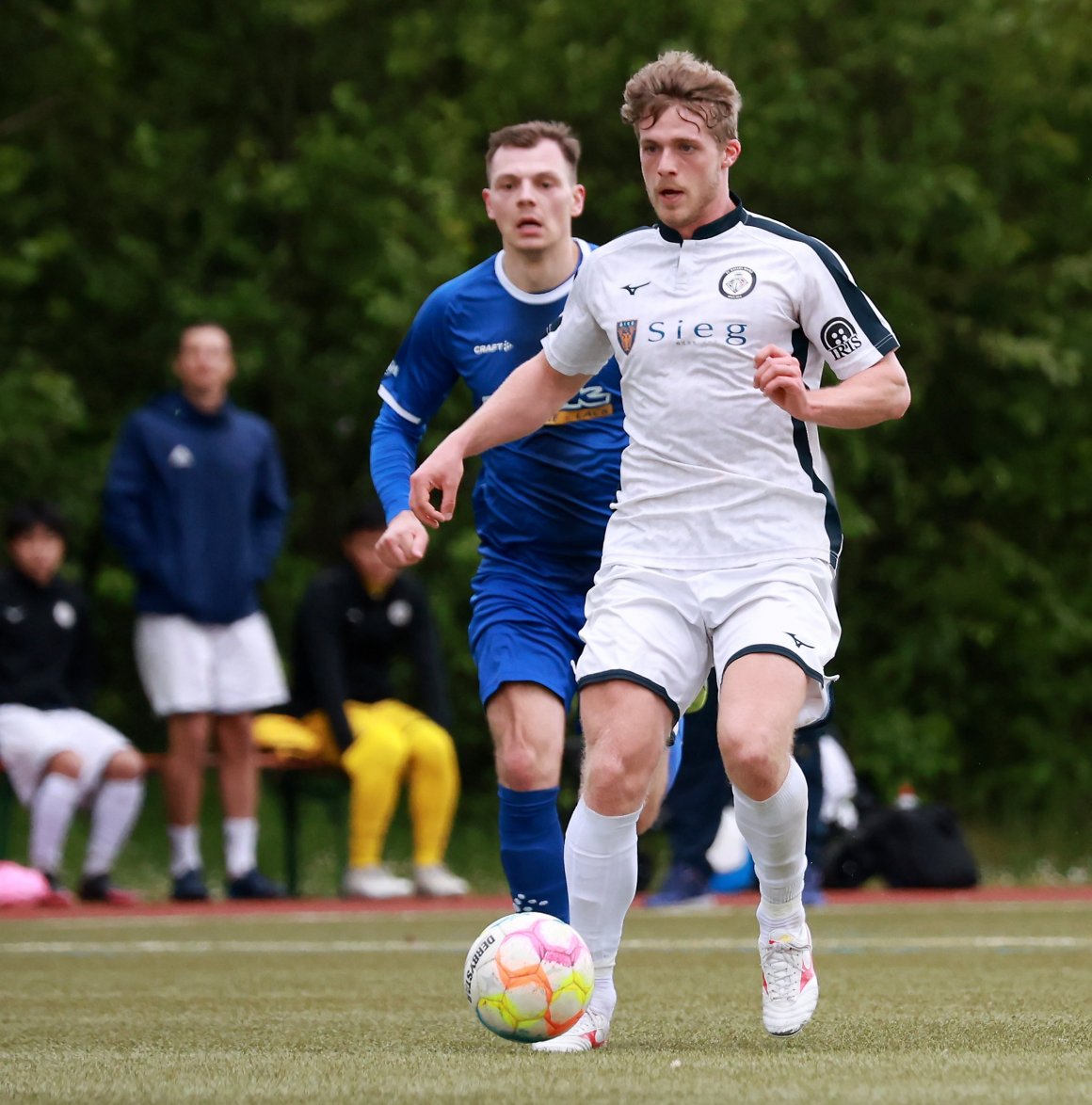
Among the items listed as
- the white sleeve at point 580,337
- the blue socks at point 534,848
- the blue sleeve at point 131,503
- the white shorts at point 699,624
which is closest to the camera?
the white shorts at point 699,624

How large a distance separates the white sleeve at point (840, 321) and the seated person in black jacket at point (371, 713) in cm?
689

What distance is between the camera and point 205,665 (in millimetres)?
11859

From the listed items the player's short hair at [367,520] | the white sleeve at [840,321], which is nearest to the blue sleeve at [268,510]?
the player's short hair at [367,520]

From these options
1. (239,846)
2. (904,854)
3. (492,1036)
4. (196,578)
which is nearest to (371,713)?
(239,846)

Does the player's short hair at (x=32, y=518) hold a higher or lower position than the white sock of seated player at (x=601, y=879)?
higher

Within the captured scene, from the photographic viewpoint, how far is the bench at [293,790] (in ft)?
40.9

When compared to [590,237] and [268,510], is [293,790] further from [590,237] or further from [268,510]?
[590,237]

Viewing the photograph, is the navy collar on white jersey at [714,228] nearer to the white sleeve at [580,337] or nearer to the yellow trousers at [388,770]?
the white sleeve at [580,337]

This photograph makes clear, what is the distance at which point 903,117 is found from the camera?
687 inches

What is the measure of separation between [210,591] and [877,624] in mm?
7928

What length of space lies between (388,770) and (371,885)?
607mm

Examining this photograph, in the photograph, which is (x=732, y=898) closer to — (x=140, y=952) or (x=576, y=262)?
(x=140, y=952)

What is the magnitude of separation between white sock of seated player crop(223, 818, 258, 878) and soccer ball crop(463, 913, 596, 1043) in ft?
22.7

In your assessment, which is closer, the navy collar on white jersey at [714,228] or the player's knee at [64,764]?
the navy collar on white jersey at [714,228]
